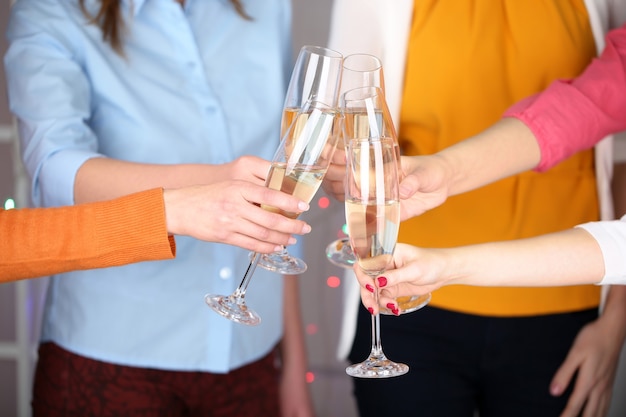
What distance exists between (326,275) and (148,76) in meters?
1.57

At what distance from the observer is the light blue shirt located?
5.59 feet

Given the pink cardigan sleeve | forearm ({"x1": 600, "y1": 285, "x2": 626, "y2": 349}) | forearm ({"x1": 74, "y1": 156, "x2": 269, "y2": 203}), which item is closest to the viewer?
forearm ({"x1": 74, "y1": 156, "x2": 269, "y2": 203})

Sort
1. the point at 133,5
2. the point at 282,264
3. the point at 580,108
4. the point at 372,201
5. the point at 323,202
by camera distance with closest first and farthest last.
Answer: the point at 372,201
the point at 282,264
the point at 580,108
the point at 133,5
the point at 323,202

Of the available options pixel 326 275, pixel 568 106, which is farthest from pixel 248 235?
pixel 326 275

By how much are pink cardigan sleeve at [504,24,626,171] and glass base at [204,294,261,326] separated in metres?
0.70

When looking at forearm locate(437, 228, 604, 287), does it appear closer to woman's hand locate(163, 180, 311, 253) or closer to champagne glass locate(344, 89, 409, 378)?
champagne glass locate(344, 89, 409, 378)

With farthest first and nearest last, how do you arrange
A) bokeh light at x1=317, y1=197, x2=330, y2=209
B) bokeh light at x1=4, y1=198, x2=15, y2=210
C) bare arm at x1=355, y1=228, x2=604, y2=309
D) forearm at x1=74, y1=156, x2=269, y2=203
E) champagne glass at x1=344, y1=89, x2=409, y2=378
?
1. bokeh light at x1=317, y1=197, x2=330, y2=209
2. bokeh light at x1=4, y1=198, x2=15, y2=210
3. forearm at x1=74, y1=156, x2=269, y2=203
4. bare arm at x1=355, y1=228, x2=604, y2=309
5. champagne glass at x1=344, y1=89, x2=409, y2=378

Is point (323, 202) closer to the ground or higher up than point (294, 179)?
closer to the ground

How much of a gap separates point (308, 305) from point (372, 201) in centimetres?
211

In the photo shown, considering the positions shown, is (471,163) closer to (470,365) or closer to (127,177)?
(470,365)

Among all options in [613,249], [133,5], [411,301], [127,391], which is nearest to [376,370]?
[411,301]

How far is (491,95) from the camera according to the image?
5.96 ft

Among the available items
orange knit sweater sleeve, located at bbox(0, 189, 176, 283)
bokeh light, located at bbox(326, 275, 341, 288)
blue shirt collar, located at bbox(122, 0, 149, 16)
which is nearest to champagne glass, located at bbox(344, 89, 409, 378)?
orange knit sweater sleeve, located at bbox(0, 189, 176, 283)

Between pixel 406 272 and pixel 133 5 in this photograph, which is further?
pixel 133 5
